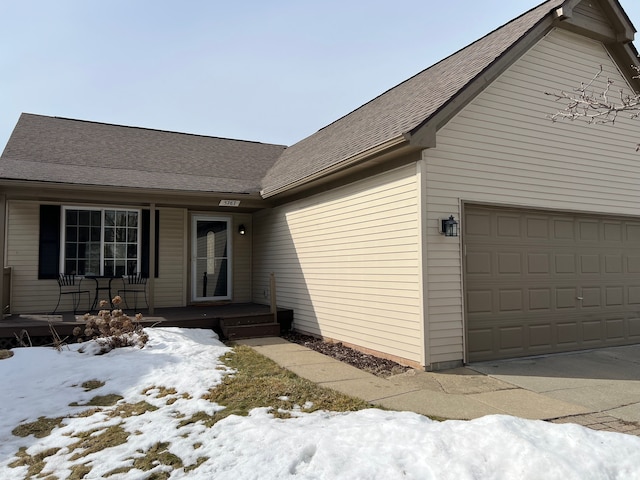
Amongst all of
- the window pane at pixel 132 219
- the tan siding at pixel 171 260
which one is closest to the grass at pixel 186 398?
the tan siding at pixel 171 260

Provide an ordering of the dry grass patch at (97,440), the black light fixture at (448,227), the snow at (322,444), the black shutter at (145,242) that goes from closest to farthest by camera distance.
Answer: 1. the snow at (322,444)
2. the dry grass patch at (97,440)
3. the black light fixture at (448,227)
4. the black shutter at (145,242)

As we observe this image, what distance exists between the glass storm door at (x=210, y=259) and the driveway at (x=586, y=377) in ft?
22.5

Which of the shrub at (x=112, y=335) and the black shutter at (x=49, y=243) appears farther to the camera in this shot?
the black shutter at (x=49, y=243)

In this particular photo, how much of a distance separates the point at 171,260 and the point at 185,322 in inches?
99.5

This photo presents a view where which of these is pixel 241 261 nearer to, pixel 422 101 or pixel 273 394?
pixel 422 101

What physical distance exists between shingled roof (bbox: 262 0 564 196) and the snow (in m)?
3.64

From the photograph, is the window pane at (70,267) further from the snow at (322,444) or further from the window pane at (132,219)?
the snow at (322,444)

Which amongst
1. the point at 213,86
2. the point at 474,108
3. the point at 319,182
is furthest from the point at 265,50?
the point at 474,108

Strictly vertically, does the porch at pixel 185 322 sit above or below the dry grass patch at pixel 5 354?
above

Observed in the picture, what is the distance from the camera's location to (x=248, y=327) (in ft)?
27.3

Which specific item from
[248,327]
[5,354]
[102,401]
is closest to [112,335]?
[5,354]

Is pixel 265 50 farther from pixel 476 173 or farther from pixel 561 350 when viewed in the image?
pixel 561 350

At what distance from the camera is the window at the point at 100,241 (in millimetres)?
9430

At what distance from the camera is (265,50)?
11344 millimetres
